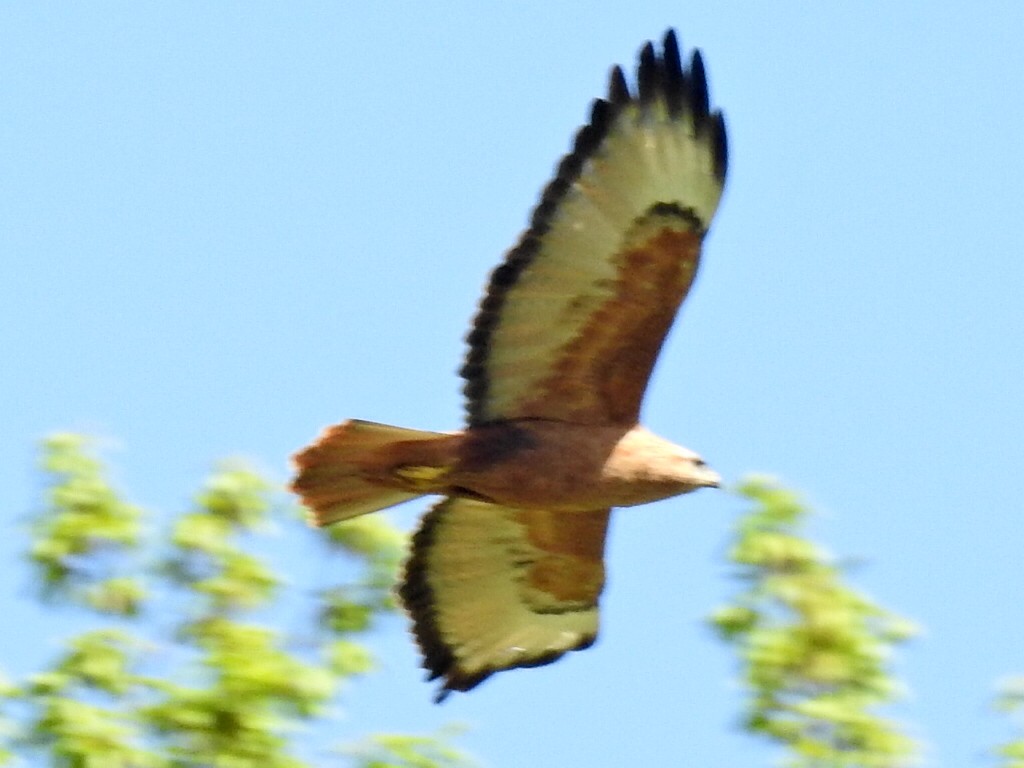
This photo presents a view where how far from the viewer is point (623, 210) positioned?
959 centimetres

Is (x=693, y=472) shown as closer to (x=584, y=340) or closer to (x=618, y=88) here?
(x=584, y=340)

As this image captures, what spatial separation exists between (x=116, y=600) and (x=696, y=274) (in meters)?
2.59

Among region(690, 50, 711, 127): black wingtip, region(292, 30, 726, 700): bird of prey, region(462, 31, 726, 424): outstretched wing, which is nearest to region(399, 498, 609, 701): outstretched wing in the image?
region(292, 30, 726, 700): bird of prey

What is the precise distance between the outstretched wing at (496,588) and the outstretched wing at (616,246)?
1.02 m

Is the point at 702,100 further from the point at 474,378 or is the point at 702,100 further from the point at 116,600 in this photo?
the point at 116,600

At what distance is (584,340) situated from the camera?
973 cm

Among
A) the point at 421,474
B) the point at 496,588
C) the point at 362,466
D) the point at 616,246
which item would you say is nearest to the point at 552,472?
the point at 421,474

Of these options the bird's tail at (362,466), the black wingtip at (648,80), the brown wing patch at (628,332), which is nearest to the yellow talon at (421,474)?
the bird's tail at (362,466)

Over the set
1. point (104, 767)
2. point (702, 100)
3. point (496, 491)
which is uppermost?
point (702, 100)

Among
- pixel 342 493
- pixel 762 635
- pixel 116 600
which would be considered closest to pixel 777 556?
pixel 762 635

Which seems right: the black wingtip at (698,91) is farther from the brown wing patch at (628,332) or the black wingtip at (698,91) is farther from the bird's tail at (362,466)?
the bird's tail at (362,466)

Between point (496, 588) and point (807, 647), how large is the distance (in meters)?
2.24

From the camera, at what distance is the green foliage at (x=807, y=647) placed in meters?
8.64

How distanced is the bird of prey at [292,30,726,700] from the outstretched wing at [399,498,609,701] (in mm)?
818
